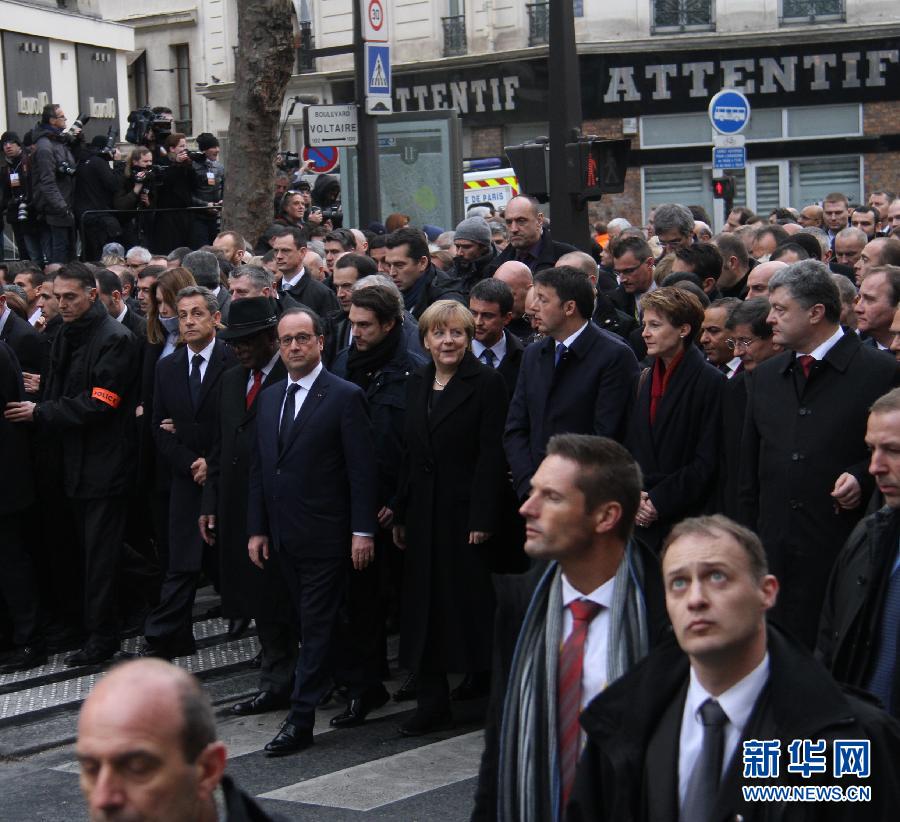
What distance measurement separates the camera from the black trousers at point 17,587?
32.4 feet

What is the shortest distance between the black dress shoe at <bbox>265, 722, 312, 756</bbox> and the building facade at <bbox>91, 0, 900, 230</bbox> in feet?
92.8

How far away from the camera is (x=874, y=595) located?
193 inches

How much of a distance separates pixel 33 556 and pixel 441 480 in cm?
351

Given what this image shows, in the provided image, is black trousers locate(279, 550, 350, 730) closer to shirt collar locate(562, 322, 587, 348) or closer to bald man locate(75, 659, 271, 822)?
shirt collar locate(562, 322, 587, 348)

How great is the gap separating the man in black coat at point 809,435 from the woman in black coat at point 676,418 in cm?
71

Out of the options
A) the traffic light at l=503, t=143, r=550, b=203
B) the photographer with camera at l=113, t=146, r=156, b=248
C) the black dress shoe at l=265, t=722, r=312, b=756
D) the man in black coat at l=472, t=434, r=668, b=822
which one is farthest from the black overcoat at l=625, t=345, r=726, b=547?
the photographer with camera at l=113, t=146, r=156, b=248

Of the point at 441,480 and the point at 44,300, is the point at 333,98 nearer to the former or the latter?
the point at 44,300

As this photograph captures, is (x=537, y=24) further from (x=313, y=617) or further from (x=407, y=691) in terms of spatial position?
(x=313, y=617)

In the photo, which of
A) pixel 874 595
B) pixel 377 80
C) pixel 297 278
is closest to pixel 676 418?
pixel 874 595

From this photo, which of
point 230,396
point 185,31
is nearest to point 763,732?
point 230,396

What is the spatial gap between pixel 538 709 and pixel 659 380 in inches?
144

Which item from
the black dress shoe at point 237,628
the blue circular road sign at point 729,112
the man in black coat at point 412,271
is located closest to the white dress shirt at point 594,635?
the black dress shoe at point 237,628

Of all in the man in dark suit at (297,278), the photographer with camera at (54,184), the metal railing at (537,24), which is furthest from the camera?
the metal railing at (537,24)

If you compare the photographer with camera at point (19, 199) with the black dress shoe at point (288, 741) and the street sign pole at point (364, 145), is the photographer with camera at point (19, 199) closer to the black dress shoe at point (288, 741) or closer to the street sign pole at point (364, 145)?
the street sign pole at point (364, 145)
